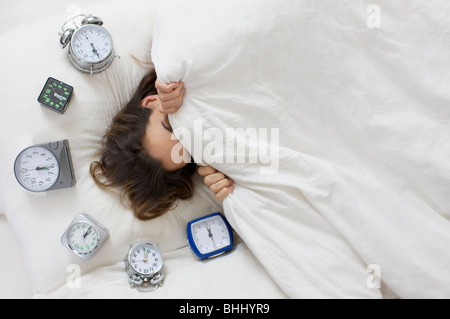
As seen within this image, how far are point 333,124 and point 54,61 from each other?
798 mm

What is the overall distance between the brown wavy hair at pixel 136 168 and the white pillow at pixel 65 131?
0.11ft

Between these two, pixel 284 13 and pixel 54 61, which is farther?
pixel 54 61

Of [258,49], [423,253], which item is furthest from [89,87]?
[423,253]

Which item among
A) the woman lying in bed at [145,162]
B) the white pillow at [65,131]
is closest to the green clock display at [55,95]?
the white pillow at [65,131]

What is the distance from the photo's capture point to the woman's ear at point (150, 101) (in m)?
1.29

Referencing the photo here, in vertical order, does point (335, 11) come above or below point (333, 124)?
above

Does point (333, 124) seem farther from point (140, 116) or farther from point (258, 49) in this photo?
point (140, 116)

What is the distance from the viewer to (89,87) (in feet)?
4.19

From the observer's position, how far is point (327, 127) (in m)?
1.23

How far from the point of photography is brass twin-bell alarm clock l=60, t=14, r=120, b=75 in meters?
1.23

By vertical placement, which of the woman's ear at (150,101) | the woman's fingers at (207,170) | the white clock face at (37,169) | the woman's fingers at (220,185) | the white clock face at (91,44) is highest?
the white clock face at (91,44)

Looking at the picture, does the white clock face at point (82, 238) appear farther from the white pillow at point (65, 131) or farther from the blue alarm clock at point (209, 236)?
the blue alarm clock at point (209, 236)

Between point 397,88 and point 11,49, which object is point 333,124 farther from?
point 11,49
